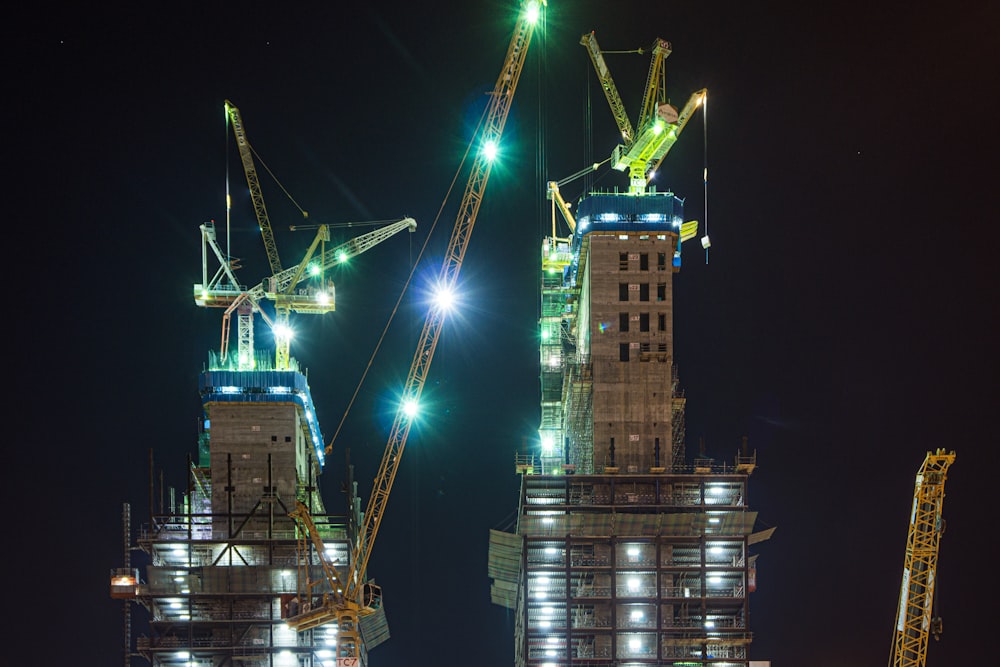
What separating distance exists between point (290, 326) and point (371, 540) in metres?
40.3

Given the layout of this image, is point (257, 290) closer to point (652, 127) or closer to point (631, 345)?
point (631, 345)

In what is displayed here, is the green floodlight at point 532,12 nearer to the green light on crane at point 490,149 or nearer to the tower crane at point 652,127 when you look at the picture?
the tower crane at point 652,127

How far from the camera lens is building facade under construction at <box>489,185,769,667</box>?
151000 mm

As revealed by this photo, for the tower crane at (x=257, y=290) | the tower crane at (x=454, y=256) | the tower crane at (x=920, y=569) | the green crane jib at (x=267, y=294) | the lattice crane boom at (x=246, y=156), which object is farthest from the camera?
the lattice crane boom at (x=246, y=156)

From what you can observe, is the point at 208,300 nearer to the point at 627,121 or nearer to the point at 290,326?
the point at 290,326

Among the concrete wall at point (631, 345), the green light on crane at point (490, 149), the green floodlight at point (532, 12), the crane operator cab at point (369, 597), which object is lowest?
the crane operator cab at point (369, 597)

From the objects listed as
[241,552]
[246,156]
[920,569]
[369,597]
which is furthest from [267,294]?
[920,569]

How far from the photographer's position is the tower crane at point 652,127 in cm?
17788

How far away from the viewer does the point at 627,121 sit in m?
191

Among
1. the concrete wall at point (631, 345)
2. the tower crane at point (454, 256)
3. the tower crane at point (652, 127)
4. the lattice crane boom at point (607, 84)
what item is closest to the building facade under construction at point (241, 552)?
the tower crane at point (454, 256)

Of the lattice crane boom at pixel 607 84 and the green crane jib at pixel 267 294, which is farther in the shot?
the green crane jib at pixel 267 294

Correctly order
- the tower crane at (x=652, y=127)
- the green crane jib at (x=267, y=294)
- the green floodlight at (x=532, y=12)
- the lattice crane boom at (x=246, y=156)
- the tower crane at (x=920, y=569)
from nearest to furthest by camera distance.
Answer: the tower crane at (x=920, y=569) → the tower crane at (x=652, y=127) → the green floodlight at (x=532, y=12) → the green crane jib at (x=267, y=294) → the lattice crane boom at (x=246, y=156)

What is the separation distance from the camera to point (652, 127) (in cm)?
17800

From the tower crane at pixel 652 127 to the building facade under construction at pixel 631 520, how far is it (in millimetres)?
16767
